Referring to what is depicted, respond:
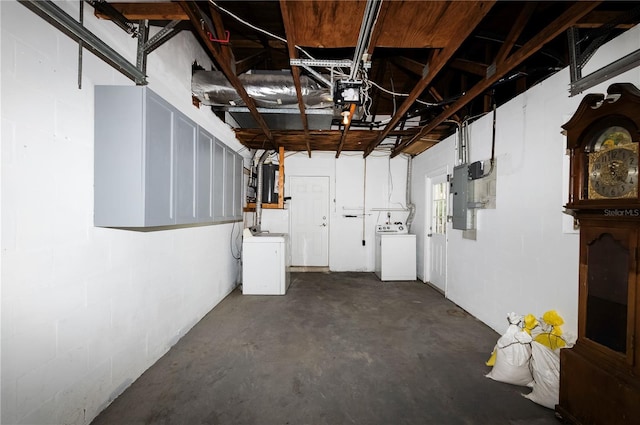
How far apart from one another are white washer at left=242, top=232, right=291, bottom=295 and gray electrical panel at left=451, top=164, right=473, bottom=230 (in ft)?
7.79

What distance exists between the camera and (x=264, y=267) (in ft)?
12.8

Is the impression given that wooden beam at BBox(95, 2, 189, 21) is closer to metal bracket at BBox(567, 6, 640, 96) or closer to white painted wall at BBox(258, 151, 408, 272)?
metal bracket at BBox(567, 6, 640, 96)

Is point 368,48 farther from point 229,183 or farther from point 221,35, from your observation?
point 229,183

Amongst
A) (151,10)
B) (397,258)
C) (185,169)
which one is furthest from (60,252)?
(397,258)

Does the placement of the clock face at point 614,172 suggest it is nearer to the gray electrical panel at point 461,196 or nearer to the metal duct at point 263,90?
the gray electrical panel at point 461,196

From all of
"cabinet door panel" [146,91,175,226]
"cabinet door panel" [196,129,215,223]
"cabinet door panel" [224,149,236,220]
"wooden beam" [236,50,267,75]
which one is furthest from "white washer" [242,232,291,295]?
"wooden beam" [236,50,267,75]

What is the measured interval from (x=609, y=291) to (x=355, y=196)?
4.09 m

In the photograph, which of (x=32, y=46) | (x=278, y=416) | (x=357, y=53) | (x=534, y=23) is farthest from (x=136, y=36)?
(x=534, y=23)

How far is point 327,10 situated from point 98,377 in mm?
2567

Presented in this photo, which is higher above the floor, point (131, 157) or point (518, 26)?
point (518, 26)

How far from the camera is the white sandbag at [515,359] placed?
1.87m

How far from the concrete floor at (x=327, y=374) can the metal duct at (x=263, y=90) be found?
Answer: 7.78 ft

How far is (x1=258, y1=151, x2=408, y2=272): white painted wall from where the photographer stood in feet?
17.5

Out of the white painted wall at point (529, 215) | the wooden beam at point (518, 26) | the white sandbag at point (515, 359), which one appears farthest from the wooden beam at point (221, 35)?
the white sandbag at point (515, 359)
